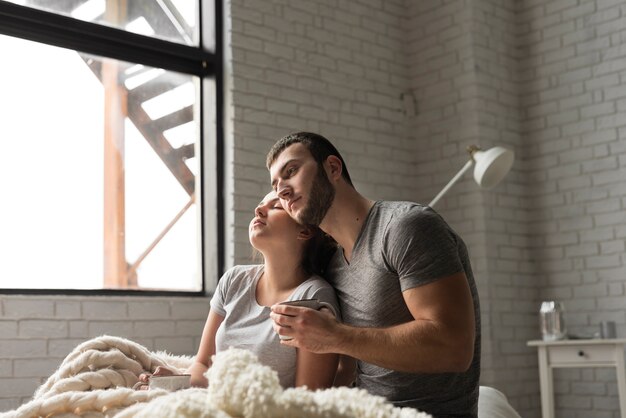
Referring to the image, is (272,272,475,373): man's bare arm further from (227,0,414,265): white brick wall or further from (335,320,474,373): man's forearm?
(227,0,414,265): white brick wall

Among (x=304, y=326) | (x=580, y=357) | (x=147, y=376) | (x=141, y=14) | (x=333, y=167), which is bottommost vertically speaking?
(x=580, y=357)

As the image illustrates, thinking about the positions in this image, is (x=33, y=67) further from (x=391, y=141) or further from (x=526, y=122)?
(x=526, y=122)

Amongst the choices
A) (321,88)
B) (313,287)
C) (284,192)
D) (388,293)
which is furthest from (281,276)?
(321,88)

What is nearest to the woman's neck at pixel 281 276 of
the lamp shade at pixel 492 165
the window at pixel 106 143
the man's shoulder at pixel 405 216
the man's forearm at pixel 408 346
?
the man's shoulder at pixel 405 216

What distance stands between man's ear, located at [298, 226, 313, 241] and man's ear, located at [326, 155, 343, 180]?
0.21 m

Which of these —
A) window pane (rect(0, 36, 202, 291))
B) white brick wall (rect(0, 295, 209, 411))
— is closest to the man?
white brick wall (rect(0, 295, 209, 411))

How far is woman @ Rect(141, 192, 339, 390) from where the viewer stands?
1.89 m

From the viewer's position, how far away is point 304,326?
1.54 metres

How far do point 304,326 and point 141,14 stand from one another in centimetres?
287

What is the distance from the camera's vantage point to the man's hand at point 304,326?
1547 mm

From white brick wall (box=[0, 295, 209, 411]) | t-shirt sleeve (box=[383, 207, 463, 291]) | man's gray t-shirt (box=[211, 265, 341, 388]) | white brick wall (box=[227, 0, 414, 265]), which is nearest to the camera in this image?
t-shirt sleeve (box=[383, 207, 463, 291])

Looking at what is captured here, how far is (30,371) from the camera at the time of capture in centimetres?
334

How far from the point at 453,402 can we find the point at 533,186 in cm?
329

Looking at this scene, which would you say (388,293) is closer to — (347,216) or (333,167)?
(347,216)
